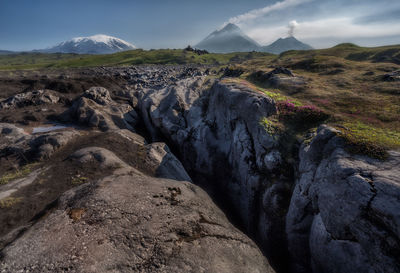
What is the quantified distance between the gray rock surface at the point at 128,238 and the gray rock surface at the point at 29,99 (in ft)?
124

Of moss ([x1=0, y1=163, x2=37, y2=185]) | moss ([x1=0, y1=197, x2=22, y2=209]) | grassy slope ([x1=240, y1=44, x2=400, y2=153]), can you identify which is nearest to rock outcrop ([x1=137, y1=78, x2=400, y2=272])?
grassy slope ([x1=240, y1=44, x2=400, y2=153])

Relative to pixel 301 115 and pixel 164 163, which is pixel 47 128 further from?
pixel 301 115

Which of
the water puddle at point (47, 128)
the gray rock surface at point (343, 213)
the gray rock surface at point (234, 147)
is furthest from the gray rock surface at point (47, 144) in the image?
the gray rock surface at point (343, 213)

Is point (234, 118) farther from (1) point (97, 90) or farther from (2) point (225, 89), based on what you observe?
(1) point (97, 90)

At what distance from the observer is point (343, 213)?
9359mm

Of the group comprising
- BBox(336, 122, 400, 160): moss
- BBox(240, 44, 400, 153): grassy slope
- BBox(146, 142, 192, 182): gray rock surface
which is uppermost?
BBox(240, 44, 400, 153): grassy slope

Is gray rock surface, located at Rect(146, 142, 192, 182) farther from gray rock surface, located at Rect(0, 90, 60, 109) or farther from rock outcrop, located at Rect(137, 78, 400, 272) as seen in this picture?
gray rock surface, located at Rect(0, 90, 60, 109)

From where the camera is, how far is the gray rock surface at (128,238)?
305 inches

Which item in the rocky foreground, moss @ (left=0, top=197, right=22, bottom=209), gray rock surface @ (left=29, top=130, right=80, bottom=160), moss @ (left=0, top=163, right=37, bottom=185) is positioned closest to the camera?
the rocky foreground

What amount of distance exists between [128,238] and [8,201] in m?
10.9

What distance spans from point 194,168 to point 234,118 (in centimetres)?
936

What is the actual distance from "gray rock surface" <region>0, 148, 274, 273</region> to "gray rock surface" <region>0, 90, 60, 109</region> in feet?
124

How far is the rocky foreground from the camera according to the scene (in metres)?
8.20

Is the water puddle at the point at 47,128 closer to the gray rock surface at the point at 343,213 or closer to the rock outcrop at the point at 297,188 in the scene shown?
the rock outcrop at the point at 297,188
